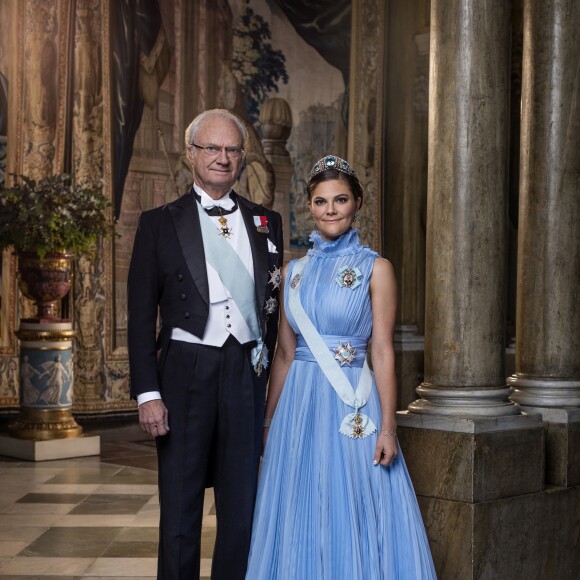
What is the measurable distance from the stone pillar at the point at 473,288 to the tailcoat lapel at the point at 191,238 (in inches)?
53.4

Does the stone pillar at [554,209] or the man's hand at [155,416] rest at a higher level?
the stone pillar at [554,209]

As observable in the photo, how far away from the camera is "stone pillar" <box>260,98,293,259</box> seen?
35.3 feet

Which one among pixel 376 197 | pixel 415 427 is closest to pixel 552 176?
pixel 415 427

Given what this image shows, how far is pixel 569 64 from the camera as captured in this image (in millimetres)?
5043

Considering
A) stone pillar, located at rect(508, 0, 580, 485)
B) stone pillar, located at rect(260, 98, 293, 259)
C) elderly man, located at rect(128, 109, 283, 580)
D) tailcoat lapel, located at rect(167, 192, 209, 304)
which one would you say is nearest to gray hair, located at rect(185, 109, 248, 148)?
elderly man, located at rect(128, 109, 283, 580)

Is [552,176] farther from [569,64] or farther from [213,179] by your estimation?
[213,179]

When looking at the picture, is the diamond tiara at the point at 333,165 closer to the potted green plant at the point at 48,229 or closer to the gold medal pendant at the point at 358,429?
the gold medal pendant at the point at 358,429

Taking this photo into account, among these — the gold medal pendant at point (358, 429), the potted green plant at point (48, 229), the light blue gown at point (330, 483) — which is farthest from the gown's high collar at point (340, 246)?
the potted green plant at point (48, 229)

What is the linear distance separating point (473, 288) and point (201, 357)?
4.86 ft

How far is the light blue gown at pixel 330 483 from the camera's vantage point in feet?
11.3

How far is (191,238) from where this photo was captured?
3.49 meters

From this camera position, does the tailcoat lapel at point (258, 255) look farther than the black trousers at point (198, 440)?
Yes

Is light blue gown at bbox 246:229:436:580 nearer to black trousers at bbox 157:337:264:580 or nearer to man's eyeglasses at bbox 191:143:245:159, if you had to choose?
black trousers at bbox 157:337:264:580

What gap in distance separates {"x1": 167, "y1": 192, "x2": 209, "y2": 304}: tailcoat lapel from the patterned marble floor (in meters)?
1.87
